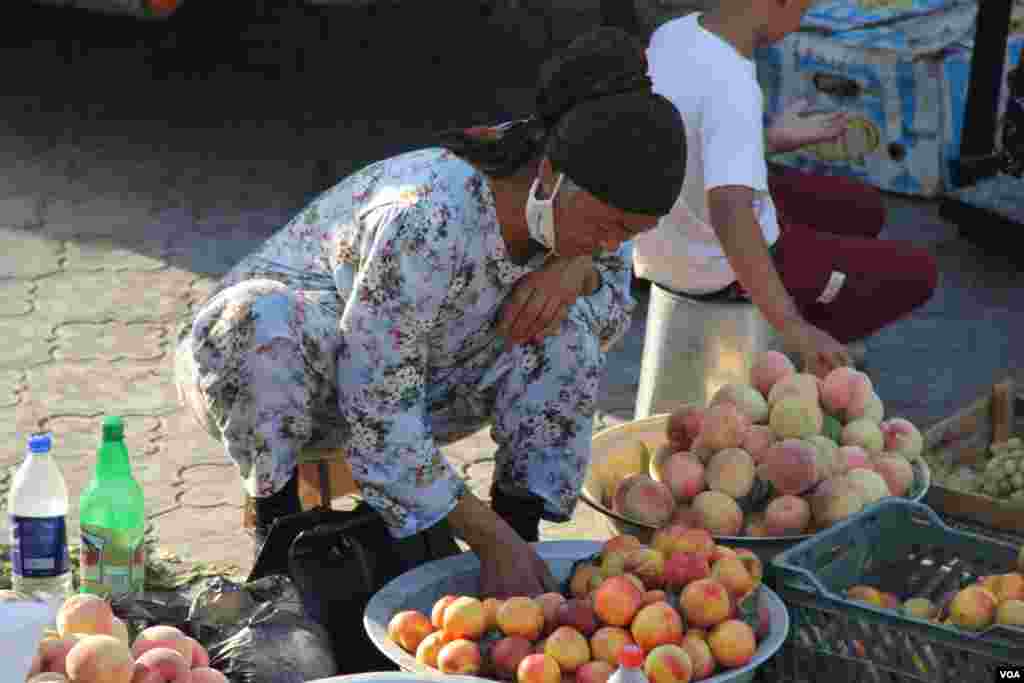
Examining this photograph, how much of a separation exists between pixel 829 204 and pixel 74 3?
316 centimetres

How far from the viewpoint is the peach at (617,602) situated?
254 cm

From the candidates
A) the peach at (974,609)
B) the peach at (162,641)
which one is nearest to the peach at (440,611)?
the peach at (162,641)

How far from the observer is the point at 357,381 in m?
2.78

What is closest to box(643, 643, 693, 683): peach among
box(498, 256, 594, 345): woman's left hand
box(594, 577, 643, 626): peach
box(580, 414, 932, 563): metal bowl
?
box(594, 577, 643, 626): peach

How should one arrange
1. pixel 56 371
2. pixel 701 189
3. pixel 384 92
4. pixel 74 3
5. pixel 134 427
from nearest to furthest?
pixel 701 189, pixel 134 427, pixel 56 371, pixel 74 3, pixel 384 92

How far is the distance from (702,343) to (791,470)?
72cm

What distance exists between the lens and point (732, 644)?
248 cm

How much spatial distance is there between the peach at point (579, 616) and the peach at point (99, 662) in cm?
68

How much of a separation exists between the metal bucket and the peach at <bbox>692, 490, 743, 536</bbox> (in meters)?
0.72

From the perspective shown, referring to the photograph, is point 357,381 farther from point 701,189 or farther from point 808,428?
point 701,189

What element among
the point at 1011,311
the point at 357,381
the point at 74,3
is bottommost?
the point at 1011,311

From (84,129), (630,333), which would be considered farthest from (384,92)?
(630,333)

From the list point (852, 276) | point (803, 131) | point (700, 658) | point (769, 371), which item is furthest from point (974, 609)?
point (803, 131)

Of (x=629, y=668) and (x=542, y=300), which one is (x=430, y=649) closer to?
(x=629, y=668)
